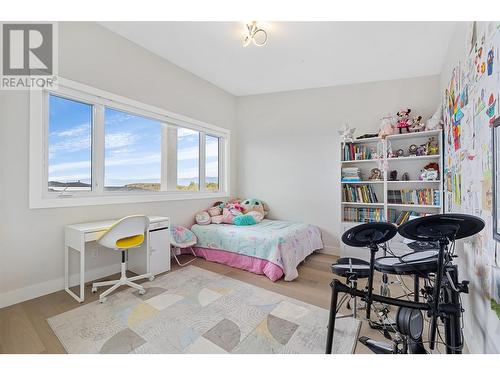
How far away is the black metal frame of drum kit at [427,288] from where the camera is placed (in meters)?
1.05

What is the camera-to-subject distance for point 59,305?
2.03m

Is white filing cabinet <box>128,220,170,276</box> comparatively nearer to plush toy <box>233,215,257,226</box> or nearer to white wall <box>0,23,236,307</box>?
white wall <box>0,23,236,307</box>

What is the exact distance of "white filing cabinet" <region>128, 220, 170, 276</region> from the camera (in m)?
2.67

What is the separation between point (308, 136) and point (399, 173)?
149 cm

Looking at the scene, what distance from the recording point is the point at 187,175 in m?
3.80

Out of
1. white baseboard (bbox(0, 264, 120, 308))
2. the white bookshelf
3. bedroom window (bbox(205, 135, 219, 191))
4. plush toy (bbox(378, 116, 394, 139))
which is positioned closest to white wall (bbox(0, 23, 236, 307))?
white baseboard (bbox(0, 264, 120, 308))

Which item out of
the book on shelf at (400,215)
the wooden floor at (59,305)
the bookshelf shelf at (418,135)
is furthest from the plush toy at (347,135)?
the wooden floor at (59,305)

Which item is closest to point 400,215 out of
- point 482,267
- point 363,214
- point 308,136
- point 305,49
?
point 363,214

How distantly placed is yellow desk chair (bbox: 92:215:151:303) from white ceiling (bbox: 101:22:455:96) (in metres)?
2.16

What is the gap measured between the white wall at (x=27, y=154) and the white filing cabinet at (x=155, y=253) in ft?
0.75
